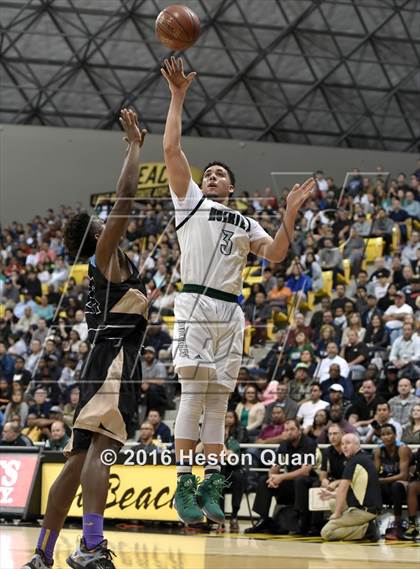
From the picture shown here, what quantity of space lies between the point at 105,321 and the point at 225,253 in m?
0.89

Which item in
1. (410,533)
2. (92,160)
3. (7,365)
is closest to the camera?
(410,533)

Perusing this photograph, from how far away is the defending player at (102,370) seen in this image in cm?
599

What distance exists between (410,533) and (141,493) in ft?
11.1

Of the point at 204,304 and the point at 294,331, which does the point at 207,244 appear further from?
the point at 294,331

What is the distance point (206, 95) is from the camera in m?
28.5

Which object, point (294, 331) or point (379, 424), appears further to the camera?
point (294, 331)

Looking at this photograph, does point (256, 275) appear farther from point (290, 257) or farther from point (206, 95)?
point (206, 95)

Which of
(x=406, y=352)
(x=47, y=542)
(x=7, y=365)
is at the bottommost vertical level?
(x=47, y=542)

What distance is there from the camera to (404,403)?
42.2ft

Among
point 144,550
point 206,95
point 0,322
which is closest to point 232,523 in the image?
point 144,550

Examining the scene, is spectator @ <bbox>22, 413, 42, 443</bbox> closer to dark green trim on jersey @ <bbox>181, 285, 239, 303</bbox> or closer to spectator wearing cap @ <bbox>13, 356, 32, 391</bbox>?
spectator wearing cap @ <bbox>13, 356, 32, 391</bbox>

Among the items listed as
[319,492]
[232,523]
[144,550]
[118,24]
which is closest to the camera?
[144,550]

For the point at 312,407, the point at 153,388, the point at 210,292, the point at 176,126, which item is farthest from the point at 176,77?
the point at 153,388

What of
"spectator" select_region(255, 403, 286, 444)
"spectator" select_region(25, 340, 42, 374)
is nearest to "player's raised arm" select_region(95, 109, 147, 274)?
"spectator" select_region(255, 403, 286, 444)
